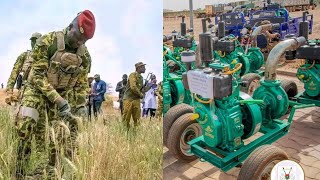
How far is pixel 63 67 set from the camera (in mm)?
1192

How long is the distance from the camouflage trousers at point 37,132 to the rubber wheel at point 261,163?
0.54 m

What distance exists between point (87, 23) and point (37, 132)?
532mm

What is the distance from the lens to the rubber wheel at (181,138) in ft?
4.49

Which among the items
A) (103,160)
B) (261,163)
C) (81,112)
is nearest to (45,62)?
(81,112)

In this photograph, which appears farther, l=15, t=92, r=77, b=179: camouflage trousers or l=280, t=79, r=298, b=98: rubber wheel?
l=280, t=79, r=298, b=98: rubber wheel

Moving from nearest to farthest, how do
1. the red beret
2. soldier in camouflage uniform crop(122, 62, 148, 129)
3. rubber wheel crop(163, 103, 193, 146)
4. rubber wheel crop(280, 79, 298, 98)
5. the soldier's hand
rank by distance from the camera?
the red beret < the soldier's hand < rubber wheel crop(163, 103, 193, 146) < rubber wheel crop(280, 79, 298, 98) < soldier in camouflage uniform crop(122, 62, 148, 129)

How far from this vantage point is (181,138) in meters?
1.41

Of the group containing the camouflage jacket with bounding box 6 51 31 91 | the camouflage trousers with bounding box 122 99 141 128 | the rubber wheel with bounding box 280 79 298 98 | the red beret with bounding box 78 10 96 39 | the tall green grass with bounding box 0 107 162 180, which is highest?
the red beret with bounding box 78 10 96 39

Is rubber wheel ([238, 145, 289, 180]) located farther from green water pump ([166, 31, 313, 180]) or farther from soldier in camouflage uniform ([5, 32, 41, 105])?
soldier in camouflage uniform ([5, 32, 41, 105])

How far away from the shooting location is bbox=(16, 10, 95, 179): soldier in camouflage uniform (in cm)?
115

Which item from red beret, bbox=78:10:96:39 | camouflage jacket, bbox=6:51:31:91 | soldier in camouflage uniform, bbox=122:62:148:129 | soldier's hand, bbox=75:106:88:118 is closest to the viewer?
red beret, bbox=78:10:96:39

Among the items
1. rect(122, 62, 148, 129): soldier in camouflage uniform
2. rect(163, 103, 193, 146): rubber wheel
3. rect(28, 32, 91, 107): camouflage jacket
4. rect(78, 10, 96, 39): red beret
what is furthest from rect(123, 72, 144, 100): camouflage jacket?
rect(78, 10, 96, 39): red beret

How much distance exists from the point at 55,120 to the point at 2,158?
242mm

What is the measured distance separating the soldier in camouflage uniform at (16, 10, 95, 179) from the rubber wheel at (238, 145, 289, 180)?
56 cm
